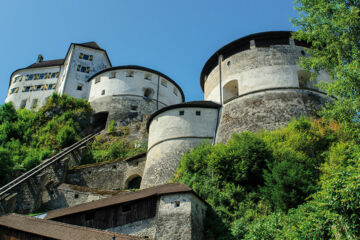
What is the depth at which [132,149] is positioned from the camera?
24672 mm

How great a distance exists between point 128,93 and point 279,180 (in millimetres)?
Answer: 21552

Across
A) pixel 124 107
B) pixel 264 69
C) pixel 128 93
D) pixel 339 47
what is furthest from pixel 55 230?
pixel 128 93

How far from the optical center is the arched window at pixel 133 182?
848 inches

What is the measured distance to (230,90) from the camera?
22.8 meters

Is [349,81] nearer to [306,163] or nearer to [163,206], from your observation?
[306,163]

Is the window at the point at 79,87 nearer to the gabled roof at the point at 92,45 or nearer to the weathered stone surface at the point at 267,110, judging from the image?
the gabled roof at the point at 92,45

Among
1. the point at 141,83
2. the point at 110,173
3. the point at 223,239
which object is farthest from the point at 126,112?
the point at 223,239

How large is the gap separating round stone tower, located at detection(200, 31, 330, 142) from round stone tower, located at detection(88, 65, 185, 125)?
31.5 feet

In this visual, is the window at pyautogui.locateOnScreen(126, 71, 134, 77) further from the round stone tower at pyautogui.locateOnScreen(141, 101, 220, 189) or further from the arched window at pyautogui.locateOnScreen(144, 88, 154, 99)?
the round stone tower at pyautogui.locateOnScreen(141, 101, 220, 189)

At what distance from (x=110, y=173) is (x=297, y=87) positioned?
41.4 feet

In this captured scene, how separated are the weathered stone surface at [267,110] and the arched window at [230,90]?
56.8 inches

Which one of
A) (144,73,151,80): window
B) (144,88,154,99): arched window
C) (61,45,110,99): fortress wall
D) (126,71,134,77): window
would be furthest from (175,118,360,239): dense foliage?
(61,45,110,99): fortress wall

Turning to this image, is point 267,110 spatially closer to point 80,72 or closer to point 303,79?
point 303,79

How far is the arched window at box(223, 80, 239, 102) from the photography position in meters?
22.0
